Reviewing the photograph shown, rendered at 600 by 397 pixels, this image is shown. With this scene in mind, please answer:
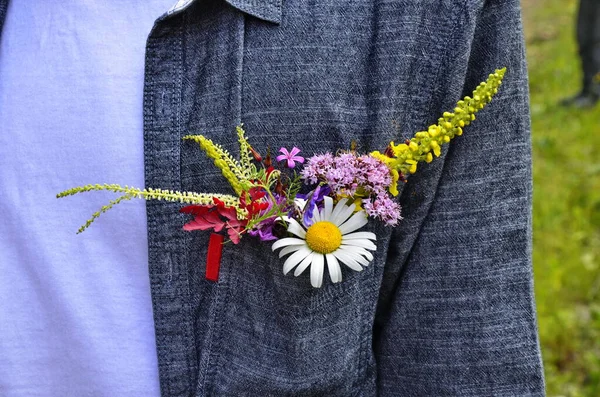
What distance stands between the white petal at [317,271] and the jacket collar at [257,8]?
386 mm

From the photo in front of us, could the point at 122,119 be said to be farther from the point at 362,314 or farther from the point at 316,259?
the point at 362,314

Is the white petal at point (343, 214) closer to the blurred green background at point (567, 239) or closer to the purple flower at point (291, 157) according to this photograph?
the purple flower at point (291, 157)

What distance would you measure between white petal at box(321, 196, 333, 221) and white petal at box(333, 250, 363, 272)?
55 mm

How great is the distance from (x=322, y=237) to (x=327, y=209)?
0.14 ft

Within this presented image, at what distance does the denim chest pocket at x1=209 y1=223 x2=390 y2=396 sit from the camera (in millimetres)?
1123

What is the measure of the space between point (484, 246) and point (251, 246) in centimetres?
38

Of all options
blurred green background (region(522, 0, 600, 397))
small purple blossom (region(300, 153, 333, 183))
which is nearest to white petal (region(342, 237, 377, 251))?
small purple blossom (region(300, 153, 333, 183))

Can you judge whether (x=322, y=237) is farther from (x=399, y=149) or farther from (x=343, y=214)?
(x=399, y=149)

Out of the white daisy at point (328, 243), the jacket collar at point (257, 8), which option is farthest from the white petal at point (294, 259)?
the jacket collar at point (257, 8)

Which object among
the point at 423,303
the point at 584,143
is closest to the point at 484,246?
the point at 423,303

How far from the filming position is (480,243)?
1.15 m

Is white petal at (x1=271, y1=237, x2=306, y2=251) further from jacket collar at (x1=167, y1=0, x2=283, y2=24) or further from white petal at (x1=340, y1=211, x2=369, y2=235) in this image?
jacket collar at (x1=167, y1=0, x2=283, y2=24)

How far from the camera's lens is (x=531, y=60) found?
7070 mm

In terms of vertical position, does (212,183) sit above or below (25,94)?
below
